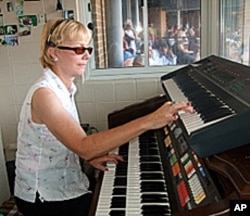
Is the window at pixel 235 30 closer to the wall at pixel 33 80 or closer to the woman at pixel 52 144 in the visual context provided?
the wall at pixel 33 80

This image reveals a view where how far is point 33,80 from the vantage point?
261 centimetres

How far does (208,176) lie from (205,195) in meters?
0.06

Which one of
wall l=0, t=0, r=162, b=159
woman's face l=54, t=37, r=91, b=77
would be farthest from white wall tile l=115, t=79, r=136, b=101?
woman's face l=54, t=37, r=91, b=77

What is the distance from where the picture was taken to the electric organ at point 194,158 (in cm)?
91

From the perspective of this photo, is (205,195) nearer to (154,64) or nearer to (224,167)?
(224,167)

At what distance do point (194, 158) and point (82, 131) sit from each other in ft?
1.41

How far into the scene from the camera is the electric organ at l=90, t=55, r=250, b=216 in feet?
2.98

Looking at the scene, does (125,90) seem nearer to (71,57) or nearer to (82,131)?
(71,57)

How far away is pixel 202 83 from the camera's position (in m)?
1.50

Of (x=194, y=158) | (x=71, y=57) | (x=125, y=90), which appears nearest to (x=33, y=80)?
(x=125, y=90)

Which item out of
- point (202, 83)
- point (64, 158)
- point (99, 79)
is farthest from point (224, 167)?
point (99, 79)

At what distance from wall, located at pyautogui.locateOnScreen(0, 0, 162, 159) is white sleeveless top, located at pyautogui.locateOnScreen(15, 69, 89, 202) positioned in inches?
41.4

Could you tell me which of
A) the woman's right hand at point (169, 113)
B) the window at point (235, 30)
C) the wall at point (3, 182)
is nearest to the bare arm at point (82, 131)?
the woman's right hand at point (169, 113)

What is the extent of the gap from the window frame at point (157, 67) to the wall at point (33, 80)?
0.25 ft
